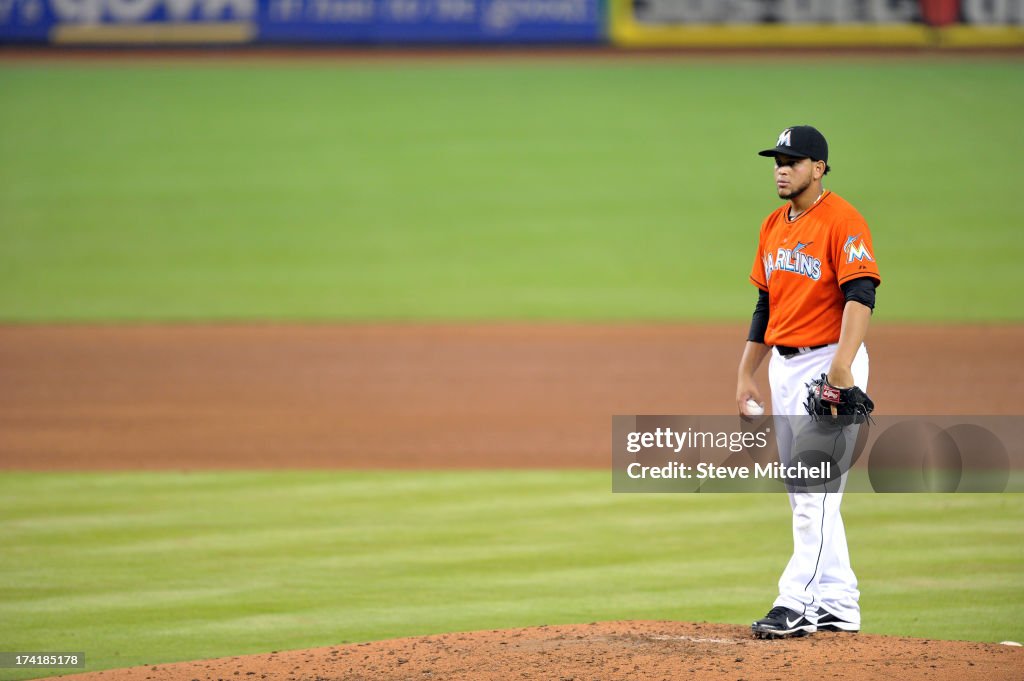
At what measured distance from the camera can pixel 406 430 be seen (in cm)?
1066

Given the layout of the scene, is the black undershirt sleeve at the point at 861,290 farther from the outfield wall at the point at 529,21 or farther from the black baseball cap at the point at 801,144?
the outfield wall at the point at 529,21

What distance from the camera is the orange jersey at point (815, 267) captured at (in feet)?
16.9

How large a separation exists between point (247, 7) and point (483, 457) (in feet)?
61.0

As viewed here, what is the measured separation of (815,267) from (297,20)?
74.2 feet

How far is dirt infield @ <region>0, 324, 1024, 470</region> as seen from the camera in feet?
32.7

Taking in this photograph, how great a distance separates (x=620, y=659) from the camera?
513 cm

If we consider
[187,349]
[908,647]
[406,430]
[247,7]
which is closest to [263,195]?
[247,7]

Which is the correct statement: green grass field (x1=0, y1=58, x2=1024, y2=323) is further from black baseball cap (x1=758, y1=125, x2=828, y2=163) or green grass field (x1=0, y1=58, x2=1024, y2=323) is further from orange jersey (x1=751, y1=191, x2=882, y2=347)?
black baseball cap (x1=758, y1=125, x2=828, y2=163)

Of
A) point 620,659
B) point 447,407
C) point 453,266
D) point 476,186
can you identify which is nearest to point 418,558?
point 620,659

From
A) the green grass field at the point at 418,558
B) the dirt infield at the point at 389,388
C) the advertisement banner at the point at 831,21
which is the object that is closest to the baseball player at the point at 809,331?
the green grass field at the point at 418,558

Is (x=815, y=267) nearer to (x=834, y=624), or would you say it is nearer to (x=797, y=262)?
(x=797, y=262)

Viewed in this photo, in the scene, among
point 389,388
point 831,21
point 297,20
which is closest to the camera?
point 389,388

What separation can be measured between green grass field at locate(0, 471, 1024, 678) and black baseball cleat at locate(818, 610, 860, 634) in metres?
0.48

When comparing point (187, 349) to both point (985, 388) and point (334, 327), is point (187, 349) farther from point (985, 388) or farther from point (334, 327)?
point (985, 388)
